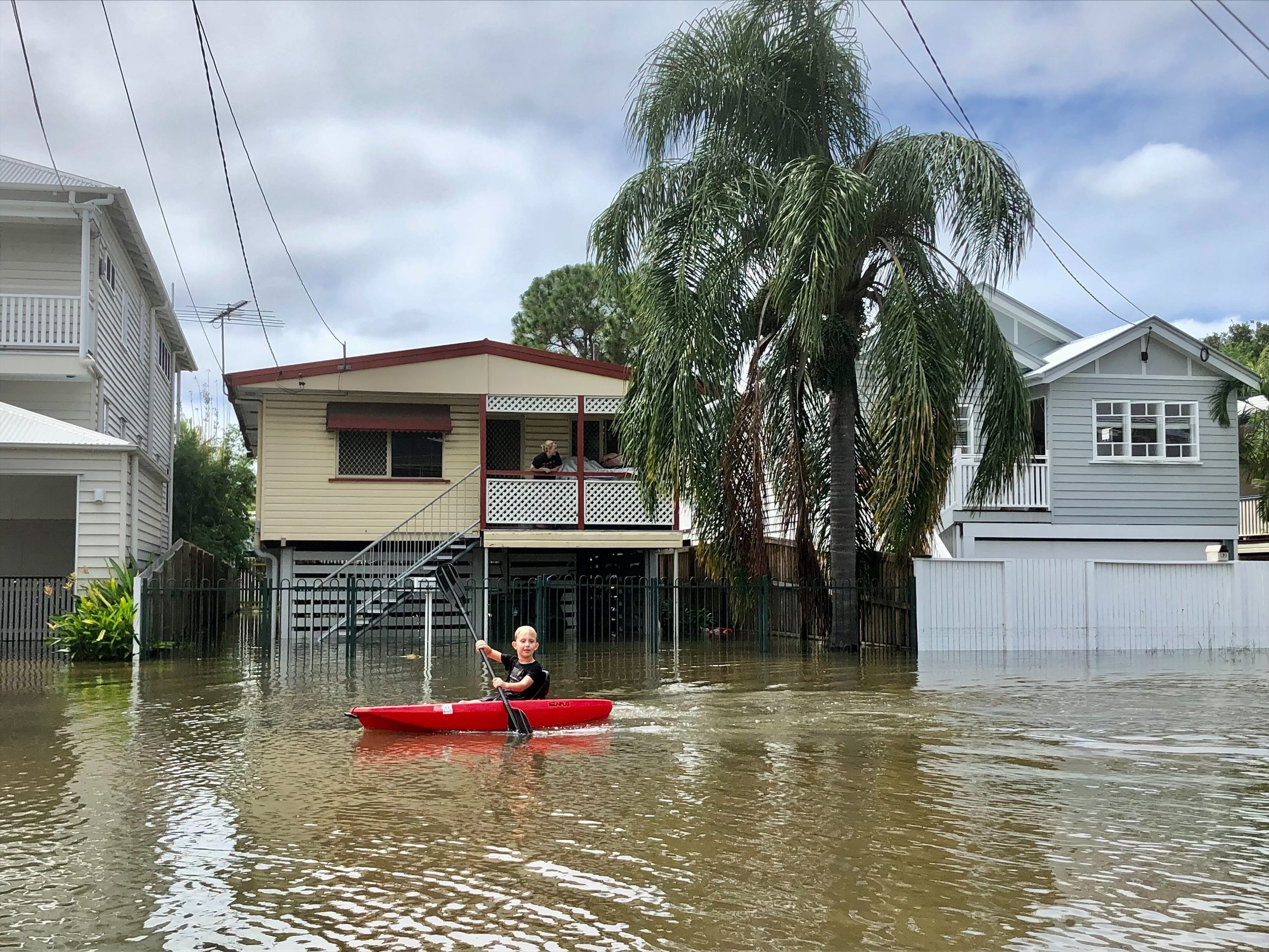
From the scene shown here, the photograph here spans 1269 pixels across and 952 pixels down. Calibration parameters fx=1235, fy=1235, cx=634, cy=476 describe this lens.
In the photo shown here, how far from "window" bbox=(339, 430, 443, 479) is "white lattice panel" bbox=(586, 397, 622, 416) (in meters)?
3.37

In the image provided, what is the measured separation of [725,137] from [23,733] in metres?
15.0

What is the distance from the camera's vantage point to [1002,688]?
15359 millimetres

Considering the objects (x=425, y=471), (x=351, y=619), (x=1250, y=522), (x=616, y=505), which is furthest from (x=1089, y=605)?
(x=1250, y=522)

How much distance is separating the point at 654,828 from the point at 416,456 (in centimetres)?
1987

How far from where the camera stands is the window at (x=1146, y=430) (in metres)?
28.6

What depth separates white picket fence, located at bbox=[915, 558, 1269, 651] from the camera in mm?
21500

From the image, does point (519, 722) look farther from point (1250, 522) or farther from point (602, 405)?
point (1250, 522)

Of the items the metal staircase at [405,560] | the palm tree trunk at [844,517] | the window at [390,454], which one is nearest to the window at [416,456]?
the window at [390,454]

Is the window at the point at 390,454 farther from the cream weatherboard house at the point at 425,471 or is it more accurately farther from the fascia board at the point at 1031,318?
the fascia board at the point at 1031,318

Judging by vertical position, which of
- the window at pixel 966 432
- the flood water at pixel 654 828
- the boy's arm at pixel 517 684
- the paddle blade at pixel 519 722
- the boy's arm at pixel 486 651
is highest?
the window at pixel 966 432

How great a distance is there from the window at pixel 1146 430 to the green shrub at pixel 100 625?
68.8 ft

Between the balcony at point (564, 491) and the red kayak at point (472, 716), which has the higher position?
the balcony at point (564, 491)

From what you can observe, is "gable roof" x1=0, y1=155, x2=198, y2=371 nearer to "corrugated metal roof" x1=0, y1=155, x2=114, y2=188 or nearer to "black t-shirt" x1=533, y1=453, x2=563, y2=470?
"corrugated metal roof" x1=0, y1=155, x2=114, y2=188

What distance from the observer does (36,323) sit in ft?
74.4
